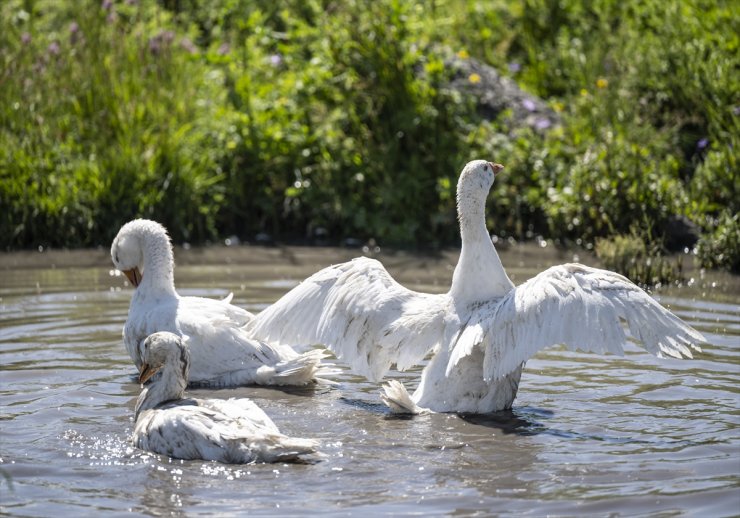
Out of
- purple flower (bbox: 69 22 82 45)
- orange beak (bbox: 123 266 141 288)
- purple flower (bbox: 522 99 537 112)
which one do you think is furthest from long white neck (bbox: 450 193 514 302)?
purple flower (bbox: 69 22 82 45)

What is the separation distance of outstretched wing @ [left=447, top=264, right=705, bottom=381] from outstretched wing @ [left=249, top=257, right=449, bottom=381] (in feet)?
1.48

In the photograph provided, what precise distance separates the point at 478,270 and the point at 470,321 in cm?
36

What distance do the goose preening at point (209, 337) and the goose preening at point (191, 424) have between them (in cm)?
82

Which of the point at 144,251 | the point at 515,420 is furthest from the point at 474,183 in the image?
the point at 144,251

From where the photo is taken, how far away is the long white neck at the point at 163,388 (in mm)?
6906

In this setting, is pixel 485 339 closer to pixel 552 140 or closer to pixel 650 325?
pixel 650 325

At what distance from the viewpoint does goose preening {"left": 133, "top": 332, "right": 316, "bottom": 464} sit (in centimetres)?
628

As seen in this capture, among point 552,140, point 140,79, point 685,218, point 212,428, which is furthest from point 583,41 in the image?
point 212,428

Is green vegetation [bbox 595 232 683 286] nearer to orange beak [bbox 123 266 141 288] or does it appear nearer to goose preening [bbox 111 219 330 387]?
goose preening [bbox 111 219 330 387]

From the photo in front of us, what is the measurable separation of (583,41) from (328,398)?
7.75 metres

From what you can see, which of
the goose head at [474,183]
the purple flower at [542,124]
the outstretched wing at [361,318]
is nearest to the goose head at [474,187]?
the goose head at [474,183]

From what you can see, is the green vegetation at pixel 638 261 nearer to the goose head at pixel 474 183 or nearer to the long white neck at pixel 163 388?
the goose head at pixel 474 183

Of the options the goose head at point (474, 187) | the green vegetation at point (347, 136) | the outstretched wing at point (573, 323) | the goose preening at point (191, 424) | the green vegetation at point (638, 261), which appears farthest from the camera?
the green vegetation at point (347, 136)

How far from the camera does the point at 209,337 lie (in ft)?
26.3
